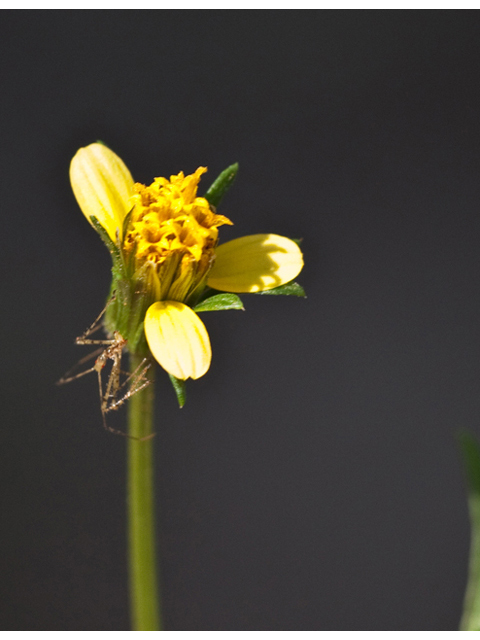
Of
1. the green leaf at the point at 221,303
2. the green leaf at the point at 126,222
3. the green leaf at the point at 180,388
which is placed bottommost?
the green leaf at the point at 180,388

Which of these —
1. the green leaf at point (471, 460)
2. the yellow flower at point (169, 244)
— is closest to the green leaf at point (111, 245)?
the yellow flower at point (169, 244)

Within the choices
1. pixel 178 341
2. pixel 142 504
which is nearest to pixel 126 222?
pixel 178 341

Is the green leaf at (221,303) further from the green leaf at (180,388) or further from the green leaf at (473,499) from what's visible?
the green leaf at (473,499)

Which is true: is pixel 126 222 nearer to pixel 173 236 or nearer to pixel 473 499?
pixel 173 236

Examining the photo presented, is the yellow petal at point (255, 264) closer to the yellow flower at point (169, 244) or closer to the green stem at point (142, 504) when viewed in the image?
the yellow flower at point (169, 244)

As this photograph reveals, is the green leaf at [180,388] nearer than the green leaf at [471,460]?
Yes

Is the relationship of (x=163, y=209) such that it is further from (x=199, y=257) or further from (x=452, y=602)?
(x=452, y=602)

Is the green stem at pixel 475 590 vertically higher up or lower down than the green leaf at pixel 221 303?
lower down
